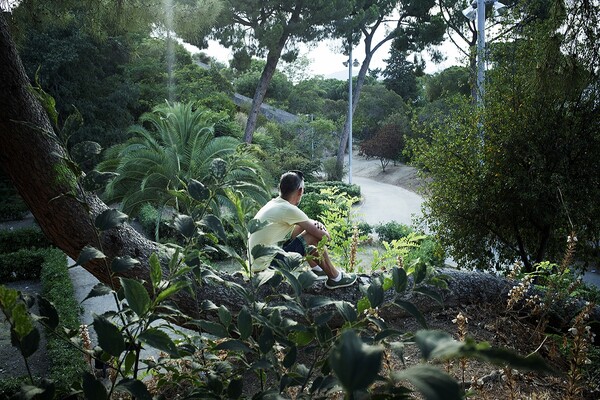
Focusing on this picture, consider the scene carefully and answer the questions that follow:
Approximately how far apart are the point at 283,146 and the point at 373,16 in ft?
27.6

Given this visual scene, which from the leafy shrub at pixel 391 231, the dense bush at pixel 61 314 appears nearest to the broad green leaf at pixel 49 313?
the dense bush at pixel 61 314

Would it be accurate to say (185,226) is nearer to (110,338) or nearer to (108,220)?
(108,220)

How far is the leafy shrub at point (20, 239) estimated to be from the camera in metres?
10.3

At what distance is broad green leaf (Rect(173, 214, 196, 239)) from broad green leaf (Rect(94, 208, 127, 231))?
0.12 m

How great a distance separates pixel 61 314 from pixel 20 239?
5.20 meters

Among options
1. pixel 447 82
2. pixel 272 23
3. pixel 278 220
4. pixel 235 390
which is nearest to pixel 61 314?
pixel 278 220

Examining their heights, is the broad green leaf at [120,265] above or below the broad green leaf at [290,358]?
above

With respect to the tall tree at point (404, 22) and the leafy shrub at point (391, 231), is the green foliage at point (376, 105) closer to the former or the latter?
the tall tree at point (404, 22)

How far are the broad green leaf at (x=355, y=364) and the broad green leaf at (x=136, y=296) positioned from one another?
0.44 metres

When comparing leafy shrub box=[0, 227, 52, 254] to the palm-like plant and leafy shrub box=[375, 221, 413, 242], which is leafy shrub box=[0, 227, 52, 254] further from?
leafy shrub box=[375, 221, 413, 242]

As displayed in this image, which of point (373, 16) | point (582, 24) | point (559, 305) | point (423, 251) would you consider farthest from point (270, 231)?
point (373, 16)

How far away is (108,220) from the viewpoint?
1.02m

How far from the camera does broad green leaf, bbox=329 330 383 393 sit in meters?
0.41

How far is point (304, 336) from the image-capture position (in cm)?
95
